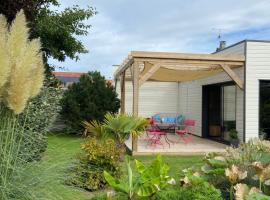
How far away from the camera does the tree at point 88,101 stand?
17.1 m

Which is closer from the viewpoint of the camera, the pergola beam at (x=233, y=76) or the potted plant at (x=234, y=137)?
the pergola beam at (x=233, y=76)

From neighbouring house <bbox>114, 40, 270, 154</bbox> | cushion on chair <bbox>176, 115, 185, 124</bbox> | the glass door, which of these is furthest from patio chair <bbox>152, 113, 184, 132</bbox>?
the glass door

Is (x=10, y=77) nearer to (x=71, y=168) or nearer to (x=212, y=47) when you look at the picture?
(x=71, y=168)

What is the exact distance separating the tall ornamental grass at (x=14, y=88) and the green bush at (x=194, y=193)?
1.36 meters

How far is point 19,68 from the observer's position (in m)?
3.50

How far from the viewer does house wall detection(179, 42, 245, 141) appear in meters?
13.7

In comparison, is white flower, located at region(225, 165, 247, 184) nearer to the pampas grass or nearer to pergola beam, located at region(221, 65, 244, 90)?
the pampas grass

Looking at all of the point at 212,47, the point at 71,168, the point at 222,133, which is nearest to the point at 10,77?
the point at 71,168

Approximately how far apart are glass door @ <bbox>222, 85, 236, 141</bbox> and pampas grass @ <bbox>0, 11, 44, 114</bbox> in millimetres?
11818

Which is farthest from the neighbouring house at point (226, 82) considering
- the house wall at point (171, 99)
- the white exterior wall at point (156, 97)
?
the white exterior wall at point (156, 97)

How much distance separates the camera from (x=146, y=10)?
39.8ft

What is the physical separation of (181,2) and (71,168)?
7822mm

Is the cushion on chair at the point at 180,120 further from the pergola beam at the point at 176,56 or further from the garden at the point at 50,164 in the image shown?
the garden at the point at 50,164

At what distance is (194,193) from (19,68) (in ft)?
6.28
